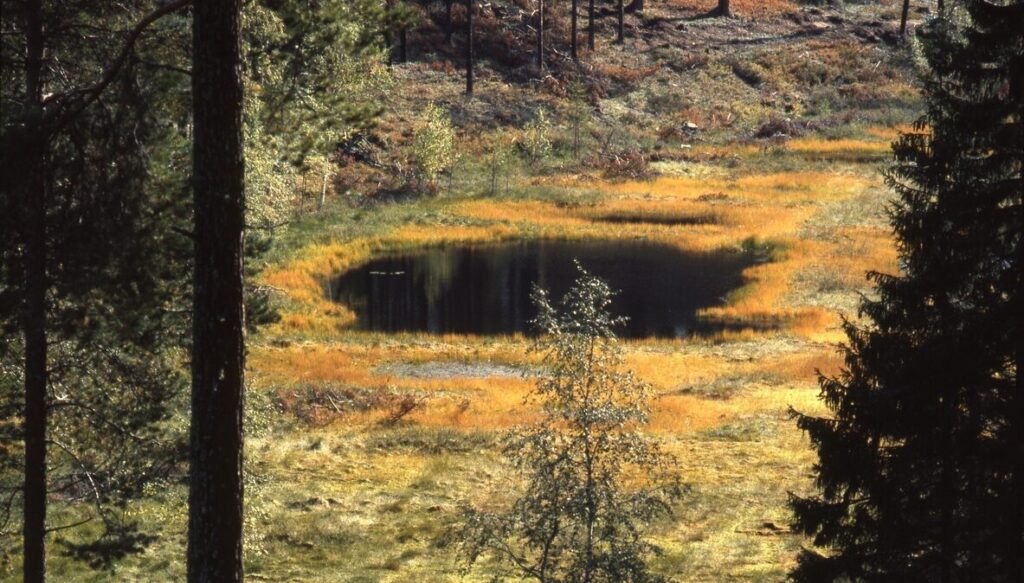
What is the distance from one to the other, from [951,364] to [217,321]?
28.8 ft

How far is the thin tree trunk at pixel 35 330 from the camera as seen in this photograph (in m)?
11.5

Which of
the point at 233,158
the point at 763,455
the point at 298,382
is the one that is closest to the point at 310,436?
the point at 298,382

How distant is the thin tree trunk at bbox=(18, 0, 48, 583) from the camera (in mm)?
11547

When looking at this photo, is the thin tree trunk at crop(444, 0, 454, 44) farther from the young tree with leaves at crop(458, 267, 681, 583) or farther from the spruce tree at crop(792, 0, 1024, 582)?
the spruce tree at crop(792, 0, 1024, 582)

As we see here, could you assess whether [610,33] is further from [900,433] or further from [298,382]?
[900,433]

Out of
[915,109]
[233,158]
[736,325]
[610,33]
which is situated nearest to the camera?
[233,158]

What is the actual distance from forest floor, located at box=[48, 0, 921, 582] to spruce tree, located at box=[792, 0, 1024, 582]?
2087mm

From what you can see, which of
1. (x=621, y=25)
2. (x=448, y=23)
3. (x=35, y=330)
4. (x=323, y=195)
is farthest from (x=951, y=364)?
(x=621, y=25)

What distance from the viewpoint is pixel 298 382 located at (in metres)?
32.2

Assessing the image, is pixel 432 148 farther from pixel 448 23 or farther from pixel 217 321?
pixel 217 321

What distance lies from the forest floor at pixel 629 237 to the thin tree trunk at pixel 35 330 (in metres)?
4.16

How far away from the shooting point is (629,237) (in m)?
59.6

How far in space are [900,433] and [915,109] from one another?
3261 inches

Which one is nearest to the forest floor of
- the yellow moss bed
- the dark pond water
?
the yellow moss bed
